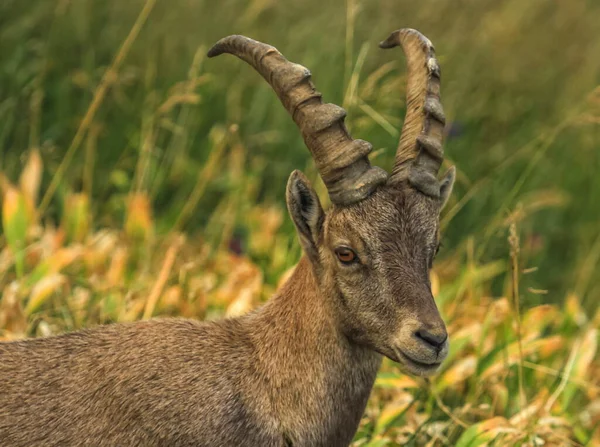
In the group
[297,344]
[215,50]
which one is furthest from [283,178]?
[297,344]

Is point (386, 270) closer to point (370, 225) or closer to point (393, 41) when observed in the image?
point (370, 225)

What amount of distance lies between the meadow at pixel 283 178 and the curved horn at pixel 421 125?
74 cm

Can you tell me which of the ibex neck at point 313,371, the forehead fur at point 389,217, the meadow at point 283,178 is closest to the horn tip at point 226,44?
the forehead fur at point 389,217

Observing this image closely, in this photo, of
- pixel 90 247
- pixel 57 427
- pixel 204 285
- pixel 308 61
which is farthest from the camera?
pixel 308 61

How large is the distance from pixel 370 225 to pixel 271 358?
809 mm

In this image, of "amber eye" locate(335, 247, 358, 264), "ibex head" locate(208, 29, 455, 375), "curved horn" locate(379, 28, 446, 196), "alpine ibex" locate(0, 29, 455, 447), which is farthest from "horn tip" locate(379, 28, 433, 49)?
"amber eye" locate(335, 247, 358, 264)

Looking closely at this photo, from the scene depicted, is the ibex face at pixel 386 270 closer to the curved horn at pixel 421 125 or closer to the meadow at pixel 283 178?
the curved horn at pixel 421 125

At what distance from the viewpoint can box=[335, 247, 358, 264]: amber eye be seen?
5016 mm

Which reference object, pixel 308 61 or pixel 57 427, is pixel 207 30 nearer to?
pixel 308 61

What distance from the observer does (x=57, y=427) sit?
4.77m

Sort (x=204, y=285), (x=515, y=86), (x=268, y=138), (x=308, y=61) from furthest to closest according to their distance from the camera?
(x=515, y=86), (x=308, y=61), (x=268, y=138), (x=204, y=285)

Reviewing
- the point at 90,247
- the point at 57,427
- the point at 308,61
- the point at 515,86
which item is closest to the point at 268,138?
the point at 308,61

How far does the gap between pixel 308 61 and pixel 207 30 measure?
1172 mm

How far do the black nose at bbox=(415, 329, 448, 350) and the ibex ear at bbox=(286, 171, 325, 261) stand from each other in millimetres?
731
